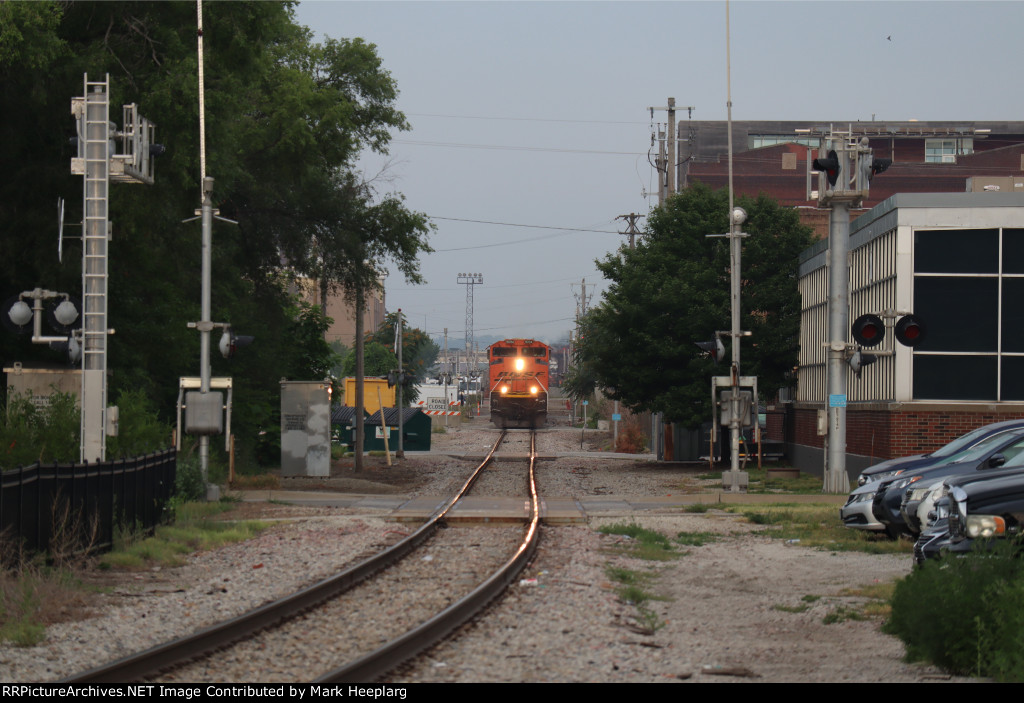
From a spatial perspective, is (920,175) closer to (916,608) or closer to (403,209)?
(403,209)

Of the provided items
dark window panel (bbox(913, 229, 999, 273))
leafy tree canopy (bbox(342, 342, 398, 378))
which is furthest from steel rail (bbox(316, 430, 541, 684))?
leafy tree canopy (bbox(342, 342, 398, 378))

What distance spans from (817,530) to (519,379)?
4211 cm

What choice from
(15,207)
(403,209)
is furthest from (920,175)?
(15,207)

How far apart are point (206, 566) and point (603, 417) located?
66.1 metres

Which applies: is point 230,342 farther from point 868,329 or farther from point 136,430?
point 868,329

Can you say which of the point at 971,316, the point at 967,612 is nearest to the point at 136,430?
the point at 967,612

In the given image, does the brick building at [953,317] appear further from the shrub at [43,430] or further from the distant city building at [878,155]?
the distant city building at [878,155]

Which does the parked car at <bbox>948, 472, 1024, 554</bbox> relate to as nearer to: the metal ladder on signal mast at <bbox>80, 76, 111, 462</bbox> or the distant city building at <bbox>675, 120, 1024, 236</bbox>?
the metal ladder on signal mast at <bbox>80, 76, 111, 462</bbox>

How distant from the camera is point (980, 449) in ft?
50.4

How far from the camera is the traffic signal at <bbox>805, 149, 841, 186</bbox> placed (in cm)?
2266

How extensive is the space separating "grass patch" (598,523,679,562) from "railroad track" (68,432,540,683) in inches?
78.3

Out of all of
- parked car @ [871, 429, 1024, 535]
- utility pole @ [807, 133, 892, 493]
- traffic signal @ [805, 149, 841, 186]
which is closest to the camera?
parked car @ [871, 429, 1024, 535]

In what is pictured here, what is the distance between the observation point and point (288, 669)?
803 cm

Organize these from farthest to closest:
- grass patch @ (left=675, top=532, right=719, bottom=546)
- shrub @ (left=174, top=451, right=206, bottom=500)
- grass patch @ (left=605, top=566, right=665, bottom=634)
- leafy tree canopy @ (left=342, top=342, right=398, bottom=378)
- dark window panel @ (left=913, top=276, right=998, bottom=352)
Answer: leafy tree canopy @ (left=342, top=342, right=398, bottom=378), dark window panel @ (left=913, top=276, right=998, bottom=352), shrub @ (left=174, top=451, right=206, bottom=500), grass patch @ (left=675, top=532, right=719, bottom=546), grass patch @ (left=605, top=566, right=665, bottom=634)
